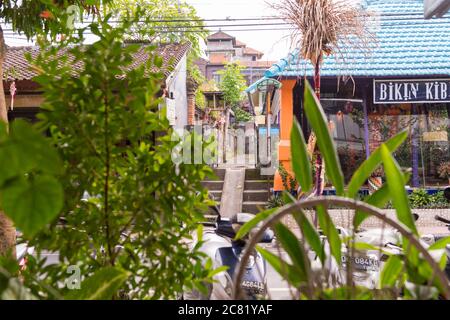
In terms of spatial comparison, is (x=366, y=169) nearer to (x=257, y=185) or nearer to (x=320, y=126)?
(x=320, y=126)

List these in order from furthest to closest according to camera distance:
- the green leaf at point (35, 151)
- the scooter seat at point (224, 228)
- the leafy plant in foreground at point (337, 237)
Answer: the scooter seat at point (224, 228) < the leafy plant in foreground at point (337, 237) < the green leaf at point (35, 151)

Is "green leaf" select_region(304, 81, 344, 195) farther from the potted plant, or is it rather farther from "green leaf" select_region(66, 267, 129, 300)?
the potted plant

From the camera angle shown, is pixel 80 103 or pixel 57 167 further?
pixel 80 103

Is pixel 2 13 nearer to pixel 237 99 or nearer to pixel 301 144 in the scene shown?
pixel 301 144

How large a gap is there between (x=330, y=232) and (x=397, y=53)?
35.1 feet

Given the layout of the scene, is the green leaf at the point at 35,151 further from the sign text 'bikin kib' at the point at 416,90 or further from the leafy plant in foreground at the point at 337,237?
the sign text 'bikin kib' at the point at 416,90

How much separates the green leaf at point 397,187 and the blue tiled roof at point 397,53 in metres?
7.98

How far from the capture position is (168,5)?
19.8m

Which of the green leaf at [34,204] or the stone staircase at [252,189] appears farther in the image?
the stone staircase at [252,189]

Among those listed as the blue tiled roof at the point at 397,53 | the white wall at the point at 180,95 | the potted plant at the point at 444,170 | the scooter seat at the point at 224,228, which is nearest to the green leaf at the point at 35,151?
the scooter seat at the point at 224,228

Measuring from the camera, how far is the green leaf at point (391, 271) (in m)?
1.29

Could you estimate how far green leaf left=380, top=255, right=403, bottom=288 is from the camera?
1286 millimetres

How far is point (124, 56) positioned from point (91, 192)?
15.1 inches
